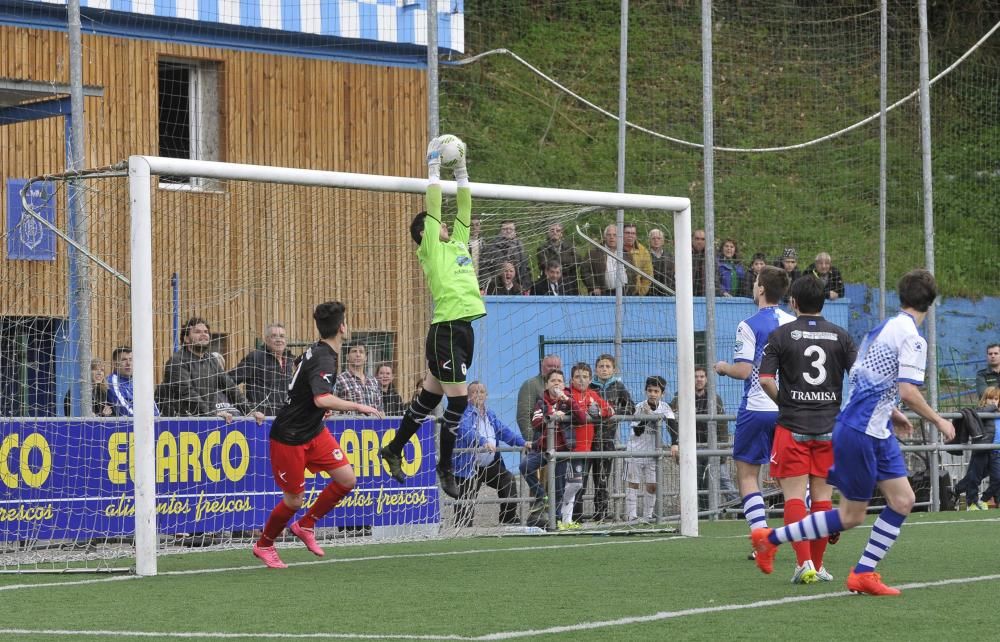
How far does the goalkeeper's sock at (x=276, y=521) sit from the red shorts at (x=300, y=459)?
15 cm

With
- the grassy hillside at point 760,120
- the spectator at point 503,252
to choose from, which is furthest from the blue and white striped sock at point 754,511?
the grassy hillside at point 760,120

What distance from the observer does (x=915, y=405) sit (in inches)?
308

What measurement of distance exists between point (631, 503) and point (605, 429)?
0.78 meters

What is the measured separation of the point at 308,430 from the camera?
10.6m

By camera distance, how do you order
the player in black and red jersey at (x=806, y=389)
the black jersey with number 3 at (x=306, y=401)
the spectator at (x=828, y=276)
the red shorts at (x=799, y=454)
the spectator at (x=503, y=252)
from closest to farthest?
the player in black and red jersey at (x=806, y=389)
the red shorts at (x=799, y=454)
the black jersey with number 3 at (x=306, y=401)
the spectator at (x=503, y=252)
the spectator at (x=828, y=276)

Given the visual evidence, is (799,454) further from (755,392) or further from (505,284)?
(505,284)

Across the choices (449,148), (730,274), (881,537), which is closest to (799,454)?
(881,537)

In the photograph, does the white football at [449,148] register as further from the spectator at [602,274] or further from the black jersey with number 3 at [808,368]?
the spectator at [602,274]

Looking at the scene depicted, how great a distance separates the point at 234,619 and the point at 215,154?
40.7ft

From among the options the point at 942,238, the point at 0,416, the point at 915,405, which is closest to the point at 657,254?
the point at 0,416

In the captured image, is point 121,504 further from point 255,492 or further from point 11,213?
point 11,213

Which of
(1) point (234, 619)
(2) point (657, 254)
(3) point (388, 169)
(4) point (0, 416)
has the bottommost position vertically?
(1) point (234, 619)

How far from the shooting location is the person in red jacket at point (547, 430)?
14.9 m

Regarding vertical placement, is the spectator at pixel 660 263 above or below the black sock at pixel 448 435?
above
